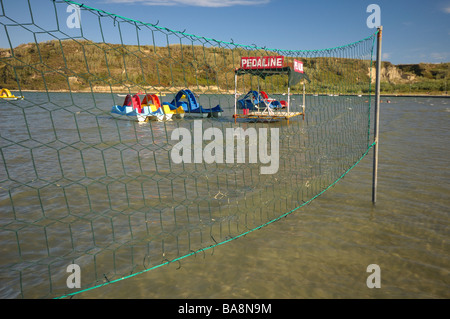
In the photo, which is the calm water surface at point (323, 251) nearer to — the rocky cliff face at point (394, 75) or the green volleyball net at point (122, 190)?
the green volleyball net at point (122, 190)

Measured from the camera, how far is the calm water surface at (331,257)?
3.04 meters

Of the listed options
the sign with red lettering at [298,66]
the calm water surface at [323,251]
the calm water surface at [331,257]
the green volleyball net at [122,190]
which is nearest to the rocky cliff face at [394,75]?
the sign with red lettering at [298,66]

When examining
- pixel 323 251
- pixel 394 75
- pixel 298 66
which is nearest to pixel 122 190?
pixel 323 251

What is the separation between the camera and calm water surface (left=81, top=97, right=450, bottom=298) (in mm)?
3045

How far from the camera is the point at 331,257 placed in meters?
3.62

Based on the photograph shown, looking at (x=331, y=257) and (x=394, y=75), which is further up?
(x=394, y=75)

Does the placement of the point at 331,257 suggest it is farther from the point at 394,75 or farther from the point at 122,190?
the point at 394,75

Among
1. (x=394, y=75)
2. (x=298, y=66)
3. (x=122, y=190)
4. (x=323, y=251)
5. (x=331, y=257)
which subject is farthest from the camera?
(x=394, y=75)

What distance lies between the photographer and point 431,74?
9588cm

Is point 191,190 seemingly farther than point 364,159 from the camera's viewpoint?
No

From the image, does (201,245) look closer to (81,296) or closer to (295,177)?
(81,296)

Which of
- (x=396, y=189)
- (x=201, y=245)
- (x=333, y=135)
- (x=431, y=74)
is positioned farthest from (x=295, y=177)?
(x=431, y=74)
